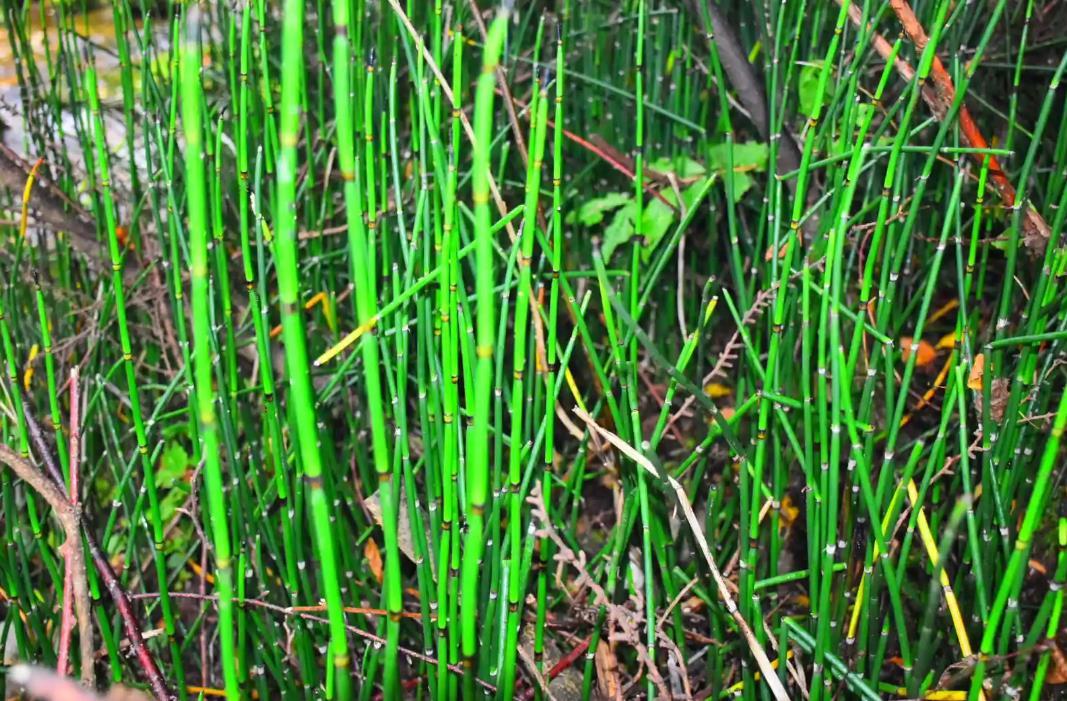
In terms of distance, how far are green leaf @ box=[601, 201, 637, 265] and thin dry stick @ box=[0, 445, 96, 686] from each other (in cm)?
73

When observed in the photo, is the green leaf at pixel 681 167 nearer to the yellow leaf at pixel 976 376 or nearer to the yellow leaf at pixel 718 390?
the yellow leaf at pixel 718 390

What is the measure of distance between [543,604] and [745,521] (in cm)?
22

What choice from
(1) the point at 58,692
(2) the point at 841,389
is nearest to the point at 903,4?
(2) the point at 841,389

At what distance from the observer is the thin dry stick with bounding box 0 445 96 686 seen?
73 cm

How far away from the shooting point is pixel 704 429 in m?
1.32

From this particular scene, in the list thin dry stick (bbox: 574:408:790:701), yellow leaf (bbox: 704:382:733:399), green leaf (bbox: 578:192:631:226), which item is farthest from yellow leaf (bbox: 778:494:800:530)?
green leaf (bbox: 578:192:631:226)

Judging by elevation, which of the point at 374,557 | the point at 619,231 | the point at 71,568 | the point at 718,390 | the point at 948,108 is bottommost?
the point at 374,557

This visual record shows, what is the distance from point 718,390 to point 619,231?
303mm

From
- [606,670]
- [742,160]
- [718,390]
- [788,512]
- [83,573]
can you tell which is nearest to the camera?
[83,573]

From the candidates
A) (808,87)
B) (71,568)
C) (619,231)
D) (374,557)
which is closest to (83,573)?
(71,568)

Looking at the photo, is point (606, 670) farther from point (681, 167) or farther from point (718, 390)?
point (681, 167)

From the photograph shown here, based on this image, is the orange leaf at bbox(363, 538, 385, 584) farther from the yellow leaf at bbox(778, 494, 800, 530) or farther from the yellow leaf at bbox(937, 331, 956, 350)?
the yellow leaf at bbox(937, 331, 956, 350)

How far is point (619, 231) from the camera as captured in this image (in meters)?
1.29

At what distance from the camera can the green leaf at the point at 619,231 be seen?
1.27m
